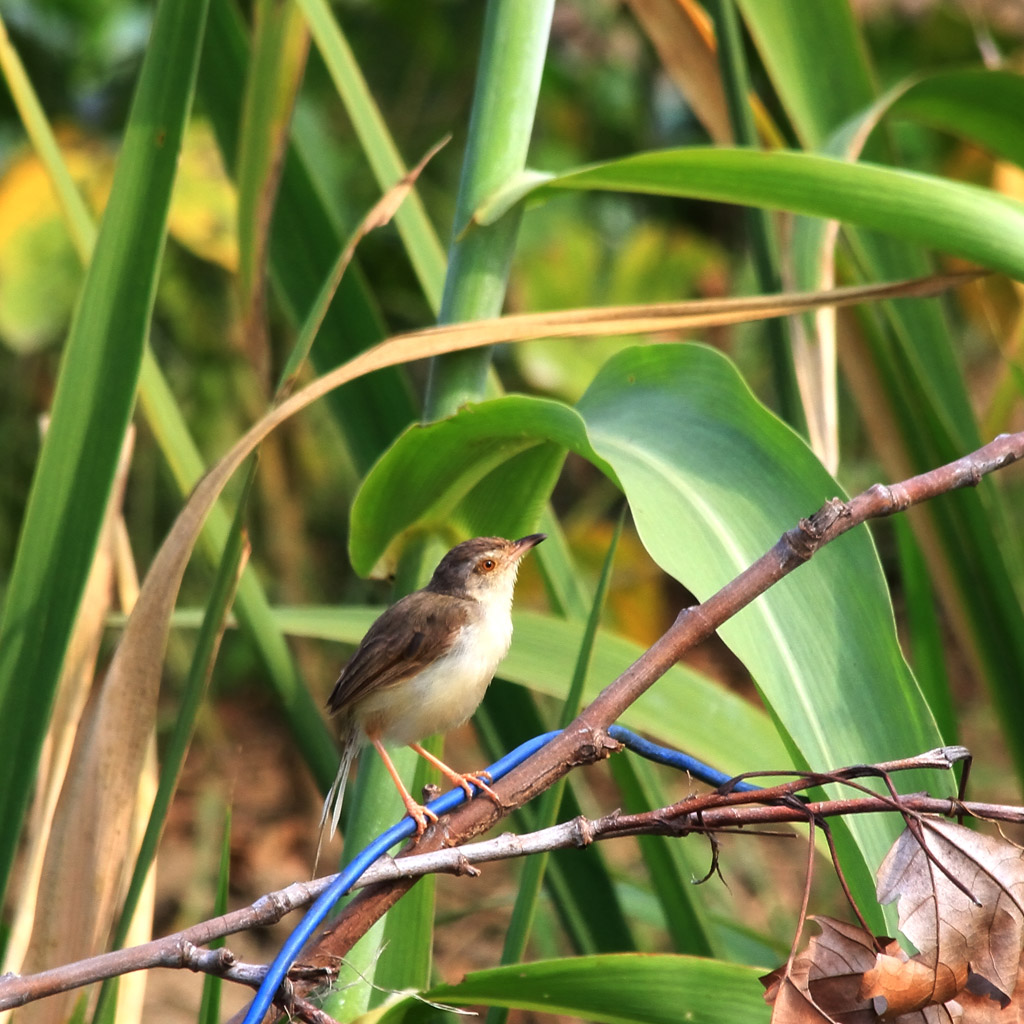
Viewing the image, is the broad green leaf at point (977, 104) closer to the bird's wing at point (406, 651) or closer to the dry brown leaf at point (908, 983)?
the bird's wing at point (406, 651)

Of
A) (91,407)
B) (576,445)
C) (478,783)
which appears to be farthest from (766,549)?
(91,407)

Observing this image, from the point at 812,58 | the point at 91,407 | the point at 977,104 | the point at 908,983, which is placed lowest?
the point at 908,983

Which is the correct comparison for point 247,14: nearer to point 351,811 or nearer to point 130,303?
point 130,303

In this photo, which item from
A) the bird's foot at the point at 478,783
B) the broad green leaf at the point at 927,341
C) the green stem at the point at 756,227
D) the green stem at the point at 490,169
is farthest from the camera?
the green stem at the point at 756,227

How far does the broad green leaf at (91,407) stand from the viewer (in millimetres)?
1268

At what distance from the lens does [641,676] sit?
913mm

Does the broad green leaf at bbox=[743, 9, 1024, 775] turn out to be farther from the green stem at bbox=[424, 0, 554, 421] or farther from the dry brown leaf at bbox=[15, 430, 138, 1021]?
the dry brown leaf at bbox=[15, 430, 138, 1021]

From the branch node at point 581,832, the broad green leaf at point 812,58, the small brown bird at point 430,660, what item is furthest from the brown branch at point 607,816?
the broad green leaf at point 812,58

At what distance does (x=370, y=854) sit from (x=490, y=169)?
0.82m

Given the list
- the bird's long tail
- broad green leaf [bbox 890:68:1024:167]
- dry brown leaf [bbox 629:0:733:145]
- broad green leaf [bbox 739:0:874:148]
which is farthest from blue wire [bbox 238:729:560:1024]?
dry brown leaf [bbox 629:0:733:145]

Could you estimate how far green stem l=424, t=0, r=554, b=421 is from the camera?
A: 1374 millimetres

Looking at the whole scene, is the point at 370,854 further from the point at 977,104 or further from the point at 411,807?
the point at 977,104

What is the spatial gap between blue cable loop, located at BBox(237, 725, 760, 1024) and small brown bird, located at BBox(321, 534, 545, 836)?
0.36 m

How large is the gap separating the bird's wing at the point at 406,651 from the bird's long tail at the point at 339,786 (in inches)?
2.3
